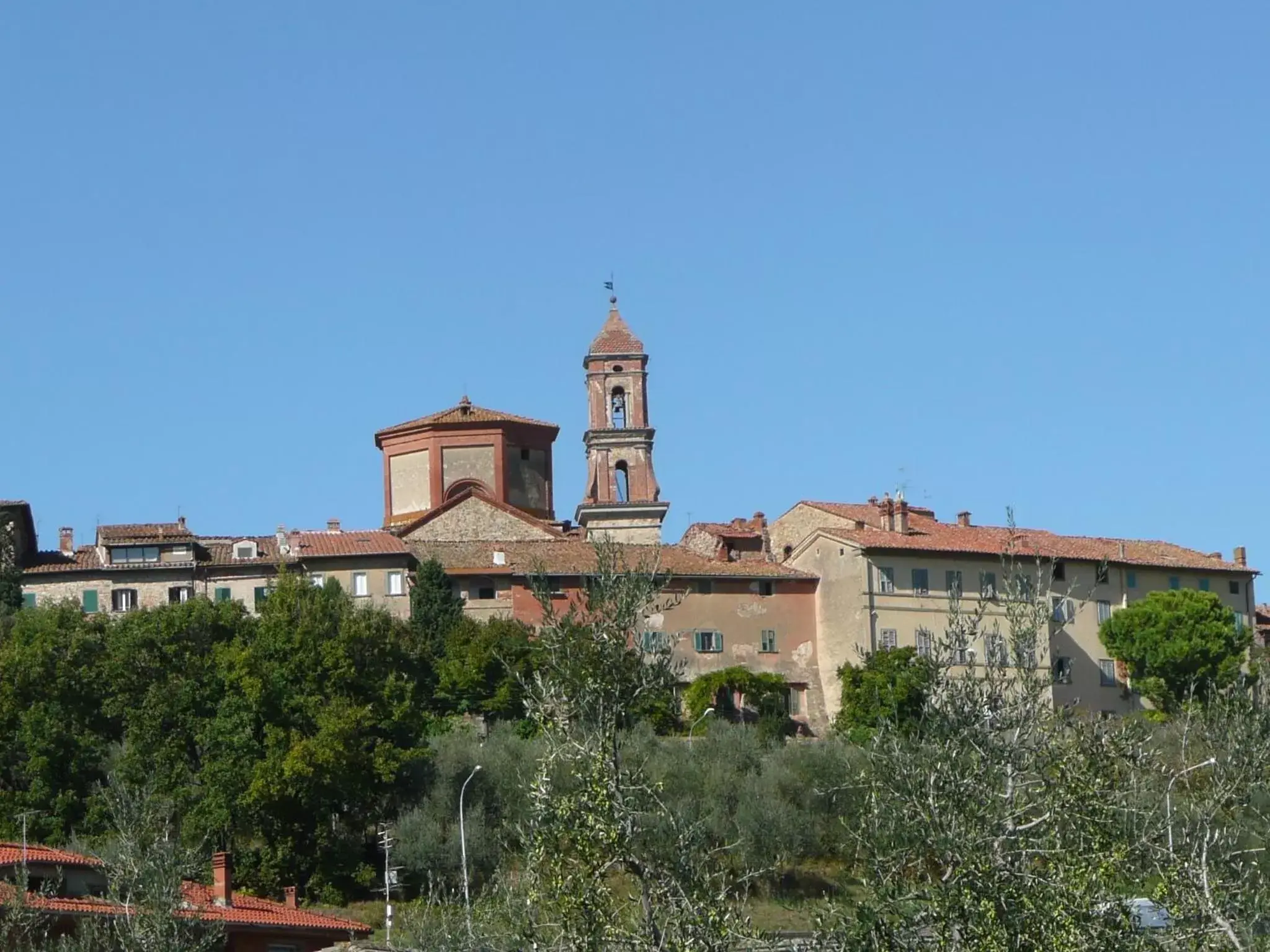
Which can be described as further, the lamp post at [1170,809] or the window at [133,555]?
the window at [133,555]

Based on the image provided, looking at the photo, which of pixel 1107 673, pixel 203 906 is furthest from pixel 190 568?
pixel 203 906

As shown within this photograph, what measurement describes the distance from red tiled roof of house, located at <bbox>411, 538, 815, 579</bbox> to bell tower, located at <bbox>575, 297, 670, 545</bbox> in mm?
8347

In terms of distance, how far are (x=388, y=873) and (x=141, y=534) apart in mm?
27209

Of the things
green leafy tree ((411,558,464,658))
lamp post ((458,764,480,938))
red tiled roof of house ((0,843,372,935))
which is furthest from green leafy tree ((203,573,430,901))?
green leafy tree ((411,558,464,658))

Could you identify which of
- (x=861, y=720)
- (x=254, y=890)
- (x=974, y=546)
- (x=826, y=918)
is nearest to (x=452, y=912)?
(x=826, y=918)

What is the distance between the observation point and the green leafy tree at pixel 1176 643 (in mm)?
78562

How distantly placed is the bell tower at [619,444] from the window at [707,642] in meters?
12.6

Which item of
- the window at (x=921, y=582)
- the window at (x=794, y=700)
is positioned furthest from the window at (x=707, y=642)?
the window at (x=921, y=582)

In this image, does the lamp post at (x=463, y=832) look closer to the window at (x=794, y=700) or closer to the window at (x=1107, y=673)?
the window at (x=794, y=700)

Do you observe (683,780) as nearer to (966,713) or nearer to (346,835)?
(346,835)

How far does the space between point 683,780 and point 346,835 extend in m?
8.94

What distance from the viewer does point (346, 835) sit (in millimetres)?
62469

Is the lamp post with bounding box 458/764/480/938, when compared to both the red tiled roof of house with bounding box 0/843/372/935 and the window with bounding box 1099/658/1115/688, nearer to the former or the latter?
the red tiled roof of house with bounding box 0/843/372/935

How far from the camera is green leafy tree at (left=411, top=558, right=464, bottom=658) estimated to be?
246 feet
